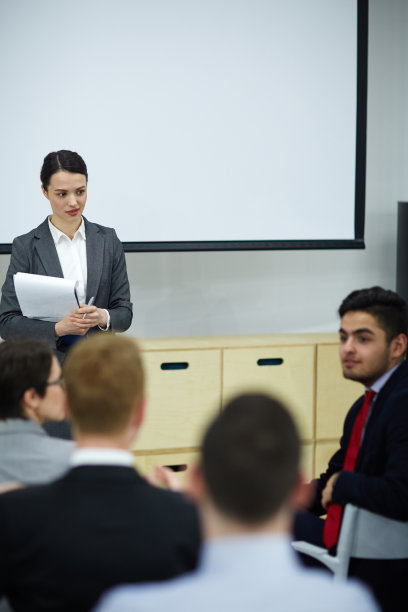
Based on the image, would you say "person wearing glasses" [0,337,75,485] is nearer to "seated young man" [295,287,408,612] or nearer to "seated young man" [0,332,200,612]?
"seated young man" [0,332,200,612]

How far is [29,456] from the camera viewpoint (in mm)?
1718

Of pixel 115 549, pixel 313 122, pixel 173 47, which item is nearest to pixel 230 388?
pixel 313 122

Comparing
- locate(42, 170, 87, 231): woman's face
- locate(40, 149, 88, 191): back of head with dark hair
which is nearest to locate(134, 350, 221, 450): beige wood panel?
locate(42, 170, 87, 231): woman's face

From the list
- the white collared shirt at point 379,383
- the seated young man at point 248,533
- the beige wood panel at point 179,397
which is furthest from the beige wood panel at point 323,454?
the seated young man at point 248,533

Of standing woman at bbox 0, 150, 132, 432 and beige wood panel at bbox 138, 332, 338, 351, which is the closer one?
standing woman at bbox 0, 150, 132, 432

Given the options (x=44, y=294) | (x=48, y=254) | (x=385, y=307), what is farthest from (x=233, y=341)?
(x=385, y=307)

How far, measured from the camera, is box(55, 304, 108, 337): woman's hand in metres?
2.85

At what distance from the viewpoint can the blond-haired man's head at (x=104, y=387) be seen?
1.31 meters

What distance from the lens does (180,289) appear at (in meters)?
4.17

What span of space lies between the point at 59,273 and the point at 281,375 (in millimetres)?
1313

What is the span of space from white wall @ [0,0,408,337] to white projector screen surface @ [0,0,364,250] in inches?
12.1

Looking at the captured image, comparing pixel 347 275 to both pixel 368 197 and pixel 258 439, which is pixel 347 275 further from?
pixel 258 439

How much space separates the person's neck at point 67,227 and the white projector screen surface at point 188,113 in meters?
0.59

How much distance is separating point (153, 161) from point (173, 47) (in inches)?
21.0
